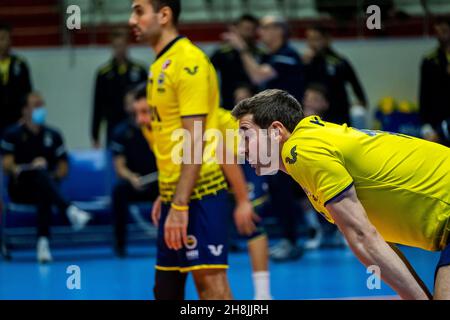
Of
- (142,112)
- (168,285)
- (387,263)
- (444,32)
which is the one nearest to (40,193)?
(142,112)

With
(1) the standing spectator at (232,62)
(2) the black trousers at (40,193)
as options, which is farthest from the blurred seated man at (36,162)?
(1) the standing spectator at (232,62)

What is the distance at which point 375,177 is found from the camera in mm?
3301

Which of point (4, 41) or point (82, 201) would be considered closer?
point (4, 41)

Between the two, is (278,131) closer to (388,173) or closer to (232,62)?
(388,173)

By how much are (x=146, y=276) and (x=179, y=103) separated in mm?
3897

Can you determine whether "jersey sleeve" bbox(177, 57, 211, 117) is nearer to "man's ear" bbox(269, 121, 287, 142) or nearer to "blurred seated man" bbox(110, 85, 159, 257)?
"man's ear" bbox(269, 121, 287, 142)

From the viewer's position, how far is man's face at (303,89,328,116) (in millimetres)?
8742

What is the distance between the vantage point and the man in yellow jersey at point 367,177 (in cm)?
311

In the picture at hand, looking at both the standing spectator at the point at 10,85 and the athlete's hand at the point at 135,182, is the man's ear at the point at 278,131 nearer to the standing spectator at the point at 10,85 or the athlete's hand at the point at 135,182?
the athlete's hand at the point at 135,182

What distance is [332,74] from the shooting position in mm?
9594

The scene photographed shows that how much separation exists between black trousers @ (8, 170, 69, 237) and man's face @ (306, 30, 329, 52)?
3257mm

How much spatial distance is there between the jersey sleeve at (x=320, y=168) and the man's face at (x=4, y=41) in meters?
7.15

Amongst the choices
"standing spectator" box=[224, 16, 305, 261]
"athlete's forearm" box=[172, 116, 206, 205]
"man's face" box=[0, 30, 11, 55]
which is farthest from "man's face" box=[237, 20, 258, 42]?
"athlete's forearm" box=[172, 116, 206, 205]
